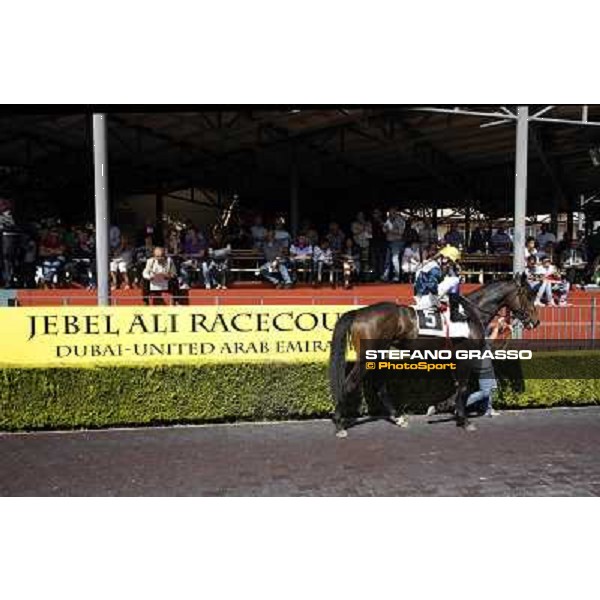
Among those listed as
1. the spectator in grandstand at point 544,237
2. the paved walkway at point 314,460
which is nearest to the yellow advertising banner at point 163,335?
the paved walkway at point 314,460

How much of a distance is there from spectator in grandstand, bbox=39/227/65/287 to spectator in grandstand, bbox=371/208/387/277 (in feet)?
12.9

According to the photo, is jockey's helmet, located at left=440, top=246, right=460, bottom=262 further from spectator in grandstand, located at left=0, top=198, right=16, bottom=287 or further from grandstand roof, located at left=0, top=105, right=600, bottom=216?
spectator in grandstand, located at left=0, top=198, right=16, bottom=287

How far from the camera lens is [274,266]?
26.7 ft

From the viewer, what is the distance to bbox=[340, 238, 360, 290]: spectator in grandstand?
7852 millimetres

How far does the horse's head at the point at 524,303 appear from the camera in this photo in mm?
7258

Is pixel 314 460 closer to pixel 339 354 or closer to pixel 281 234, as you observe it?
pixel 339 354

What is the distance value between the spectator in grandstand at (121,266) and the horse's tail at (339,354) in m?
2.52

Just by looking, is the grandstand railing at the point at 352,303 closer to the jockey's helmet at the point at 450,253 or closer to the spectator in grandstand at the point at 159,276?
the spectator in grandstand at the point at 159,276

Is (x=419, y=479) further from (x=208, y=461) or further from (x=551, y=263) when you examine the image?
(x=551, y=263)

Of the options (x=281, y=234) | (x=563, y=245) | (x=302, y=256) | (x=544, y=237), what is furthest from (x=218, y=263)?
(x=563, y=245)

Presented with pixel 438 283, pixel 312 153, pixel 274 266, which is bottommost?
pixel 438 283

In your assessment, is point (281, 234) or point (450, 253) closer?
point (450, 253)

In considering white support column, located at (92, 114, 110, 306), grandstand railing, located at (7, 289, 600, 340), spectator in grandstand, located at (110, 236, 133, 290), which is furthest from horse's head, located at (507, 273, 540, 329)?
white support column, located at (92, 114, 110, 306)

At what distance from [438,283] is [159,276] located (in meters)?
3.39
